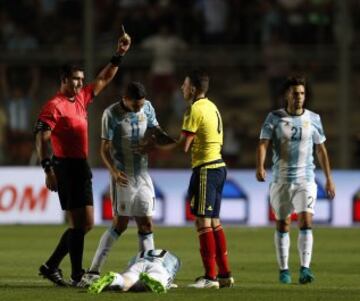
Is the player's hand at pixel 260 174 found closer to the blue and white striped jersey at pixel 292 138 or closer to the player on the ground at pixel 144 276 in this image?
the blue and white striped jersey at pixel 292 138

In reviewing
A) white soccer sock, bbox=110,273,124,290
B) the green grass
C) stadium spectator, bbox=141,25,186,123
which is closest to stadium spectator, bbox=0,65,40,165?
stadium spectator, bbox=141,25,186,123

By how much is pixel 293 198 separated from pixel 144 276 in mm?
1900

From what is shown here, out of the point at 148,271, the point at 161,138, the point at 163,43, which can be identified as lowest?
the point at 148,271

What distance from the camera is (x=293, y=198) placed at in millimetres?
12445

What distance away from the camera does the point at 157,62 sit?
2347cm

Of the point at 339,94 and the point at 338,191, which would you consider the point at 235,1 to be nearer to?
the point at 339,94

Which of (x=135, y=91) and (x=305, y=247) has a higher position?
(x=135, y=91)

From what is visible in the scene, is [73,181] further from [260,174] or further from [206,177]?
[260,174]

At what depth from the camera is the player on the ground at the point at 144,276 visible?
11.2m

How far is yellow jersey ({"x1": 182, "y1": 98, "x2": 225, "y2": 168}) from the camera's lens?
11.7 meters

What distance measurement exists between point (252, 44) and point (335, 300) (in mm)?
13155

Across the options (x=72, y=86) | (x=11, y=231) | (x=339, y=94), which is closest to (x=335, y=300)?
(x=72, y=86)

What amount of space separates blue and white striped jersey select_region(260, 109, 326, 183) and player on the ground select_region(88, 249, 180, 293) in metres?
1.57


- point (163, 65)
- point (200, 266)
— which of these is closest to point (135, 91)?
point (200, 266)
